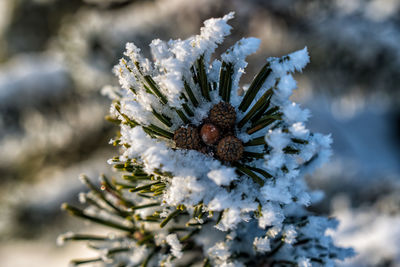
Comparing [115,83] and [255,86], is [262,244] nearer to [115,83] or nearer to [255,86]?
[255,86]

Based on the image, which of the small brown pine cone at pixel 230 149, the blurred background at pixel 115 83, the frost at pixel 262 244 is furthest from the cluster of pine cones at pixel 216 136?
the blurred background at pixel 115 83

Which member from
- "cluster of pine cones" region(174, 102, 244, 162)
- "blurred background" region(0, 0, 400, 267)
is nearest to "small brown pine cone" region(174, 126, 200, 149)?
"cluster of pine cones" region(174, 102, 244, 162)

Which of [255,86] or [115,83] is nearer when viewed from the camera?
[255,86]

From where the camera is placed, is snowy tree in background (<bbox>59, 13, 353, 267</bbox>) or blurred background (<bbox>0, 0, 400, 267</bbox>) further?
blurred background (<bbox>0, 0, 400, 267</bbox>)

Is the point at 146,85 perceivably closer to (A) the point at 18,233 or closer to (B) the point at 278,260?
(B) the point at 278,260

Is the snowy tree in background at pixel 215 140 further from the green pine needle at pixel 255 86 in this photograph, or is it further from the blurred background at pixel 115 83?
the blurred background at pixel 115 83


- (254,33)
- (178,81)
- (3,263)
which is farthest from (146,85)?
(3,263)

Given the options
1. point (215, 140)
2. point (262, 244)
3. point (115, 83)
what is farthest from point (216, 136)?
point (115, 83)

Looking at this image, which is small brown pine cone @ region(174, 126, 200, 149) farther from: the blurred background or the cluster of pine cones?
the blurred background
